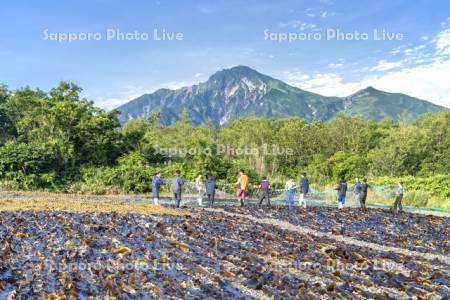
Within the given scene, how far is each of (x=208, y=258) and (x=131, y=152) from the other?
3166cm

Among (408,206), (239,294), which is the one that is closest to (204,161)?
(408,206)

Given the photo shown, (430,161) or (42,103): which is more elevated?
(42,103)

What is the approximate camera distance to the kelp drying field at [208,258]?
9.05 m

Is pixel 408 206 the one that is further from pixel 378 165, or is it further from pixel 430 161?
pixel 430 161

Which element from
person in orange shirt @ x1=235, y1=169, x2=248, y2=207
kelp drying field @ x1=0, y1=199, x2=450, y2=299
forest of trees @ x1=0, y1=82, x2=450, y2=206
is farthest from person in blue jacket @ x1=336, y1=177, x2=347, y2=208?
forest of trees @ x1=0, y1=82, x2=450, y2=206

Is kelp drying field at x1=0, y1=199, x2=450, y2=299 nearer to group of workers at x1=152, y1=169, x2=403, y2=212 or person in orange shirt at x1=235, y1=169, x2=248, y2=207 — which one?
group of workers at x1=152, y1=169, x2=403, y2=212

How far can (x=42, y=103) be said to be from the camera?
4250cm

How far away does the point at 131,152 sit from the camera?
4266 cm

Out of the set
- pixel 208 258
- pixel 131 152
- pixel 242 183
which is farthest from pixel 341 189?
pixel 131 152

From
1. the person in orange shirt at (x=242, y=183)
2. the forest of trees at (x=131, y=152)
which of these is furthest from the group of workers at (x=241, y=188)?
the forest of trees at (x=131, y=152)

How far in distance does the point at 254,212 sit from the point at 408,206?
14556 millimetres

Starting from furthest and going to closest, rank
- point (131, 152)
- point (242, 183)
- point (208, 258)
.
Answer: point (131, 152) < point (242, 183) < point (208, 258)

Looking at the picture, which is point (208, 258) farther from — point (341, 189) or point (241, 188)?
point (341, 189)

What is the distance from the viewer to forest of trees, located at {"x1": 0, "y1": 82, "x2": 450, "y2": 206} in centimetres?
3681
